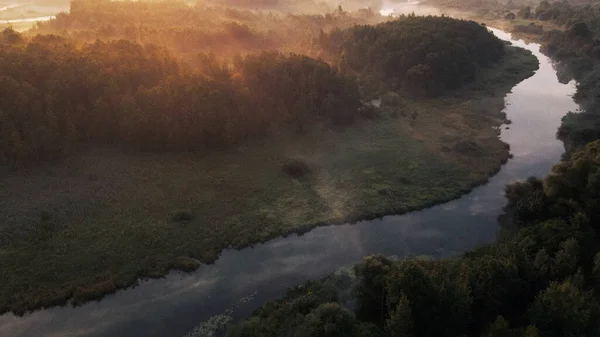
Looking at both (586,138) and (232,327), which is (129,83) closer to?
(232,327)

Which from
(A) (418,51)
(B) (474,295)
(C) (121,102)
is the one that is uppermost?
(A) (418,51)

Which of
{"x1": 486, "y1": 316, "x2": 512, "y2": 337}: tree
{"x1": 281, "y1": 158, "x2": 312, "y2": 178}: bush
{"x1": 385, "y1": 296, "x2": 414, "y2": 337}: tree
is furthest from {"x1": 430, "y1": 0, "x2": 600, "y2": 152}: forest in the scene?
{"x1": 385, "y1": 296, "x2": 414, "y2": 337}: tree

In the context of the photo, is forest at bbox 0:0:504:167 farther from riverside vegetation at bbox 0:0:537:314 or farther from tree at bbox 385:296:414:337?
tree at bbox 385:296:414:337

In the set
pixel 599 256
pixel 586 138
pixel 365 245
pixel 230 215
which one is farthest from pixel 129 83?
pixel 586 138

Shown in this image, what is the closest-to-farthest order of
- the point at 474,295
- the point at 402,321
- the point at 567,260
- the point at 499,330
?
the point at 499,330, the point at 402,321, the point at 474,295, the point at 567,260

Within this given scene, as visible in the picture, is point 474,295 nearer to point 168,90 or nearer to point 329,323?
point 329,323

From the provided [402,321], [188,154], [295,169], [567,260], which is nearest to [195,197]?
[188,154]
